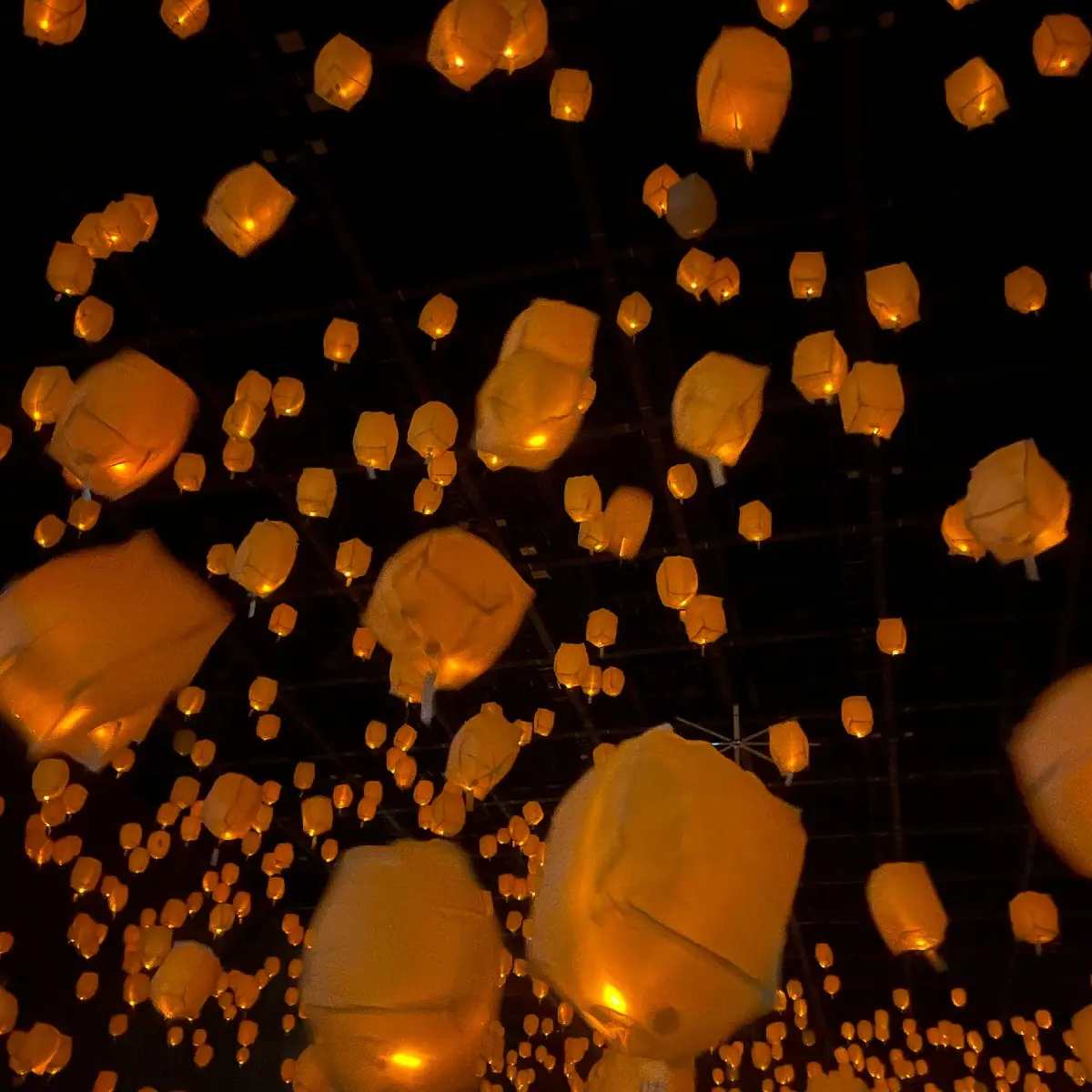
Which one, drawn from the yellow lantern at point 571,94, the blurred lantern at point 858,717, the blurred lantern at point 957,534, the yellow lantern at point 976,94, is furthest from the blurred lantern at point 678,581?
the yellow lantern at point 976,94

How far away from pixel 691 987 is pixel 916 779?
648cm

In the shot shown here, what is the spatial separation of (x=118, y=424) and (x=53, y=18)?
1.18 metres

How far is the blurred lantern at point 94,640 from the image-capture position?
2176 millimetres

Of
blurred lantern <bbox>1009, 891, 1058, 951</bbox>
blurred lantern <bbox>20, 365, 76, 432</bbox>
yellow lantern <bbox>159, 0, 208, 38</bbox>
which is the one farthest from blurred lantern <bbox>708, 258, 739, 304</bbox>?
blurred lantern <bbox>1009, 891, 1058, 951</bbox>

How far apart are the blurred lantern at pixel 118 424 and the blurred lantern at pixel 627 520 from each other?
7.02ft

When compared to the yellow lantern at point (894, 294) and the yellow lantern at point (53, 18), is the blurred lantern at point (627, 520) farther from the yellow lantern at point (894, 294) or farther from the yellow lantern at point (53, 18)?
the yellow lantern at point (53, 18)

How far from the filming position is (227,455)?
4422 millimetres

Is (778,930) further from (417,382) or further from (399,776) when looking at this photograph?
(399,776)

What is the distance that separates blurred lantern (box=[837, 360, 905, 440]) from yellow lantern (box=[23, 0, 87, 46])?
2.80 metres

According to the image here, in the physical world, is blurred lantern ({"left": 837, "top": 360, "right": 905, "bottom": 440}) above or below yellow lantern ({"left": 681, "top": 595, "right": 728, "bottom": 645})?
above

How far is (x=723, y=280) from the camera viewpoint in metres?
3.98

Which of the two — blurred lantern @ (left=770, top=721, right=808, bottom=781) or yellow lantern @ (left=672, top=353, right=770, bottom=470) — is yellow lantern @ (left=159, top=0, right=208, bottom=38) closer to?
yellow lantern @ (left=672, top=353, right=770, bottom=470)

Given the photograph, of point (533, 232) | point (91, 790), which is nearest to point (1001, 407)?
point (533, 232)

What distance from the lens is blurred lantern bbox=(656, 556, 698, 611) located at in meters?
4.88
